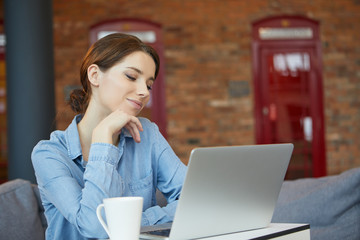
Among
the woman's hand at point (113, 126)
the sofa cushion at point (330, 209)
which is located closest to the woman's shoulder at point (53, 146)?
the woman's hand at point (113, 126)

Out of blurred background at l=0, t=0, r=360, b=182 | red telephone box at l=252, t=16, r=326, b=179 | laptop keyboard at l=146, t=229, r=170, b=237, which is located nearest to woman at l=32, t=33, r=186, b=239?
laptop keyboard at l=146, t=229, r=170, b=237

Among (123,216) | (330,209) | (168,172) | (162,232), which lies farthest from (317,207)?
(123,216)

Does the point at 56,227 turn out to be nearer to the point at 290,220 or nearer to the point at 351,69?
the point at 290,220

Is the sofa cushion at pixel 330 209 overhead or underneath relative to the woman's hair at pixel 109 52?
underneath

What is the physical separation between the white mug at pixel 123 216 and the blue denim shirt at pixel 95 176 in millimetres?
286

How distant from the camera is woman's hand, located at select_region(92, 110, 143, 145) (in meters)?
1.38

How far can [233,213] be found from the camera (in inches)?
44.8

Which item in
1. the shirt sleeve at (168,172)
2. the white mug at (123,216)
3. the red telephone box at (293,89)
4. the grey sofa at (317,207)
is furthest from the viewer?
the red telephone box at (293,89)

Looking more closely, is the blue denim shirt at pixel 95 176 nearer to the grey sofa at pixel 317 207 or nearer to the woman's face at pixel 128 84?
the woman's face at pixel 128 84

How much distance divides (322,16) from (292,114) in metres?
1.39

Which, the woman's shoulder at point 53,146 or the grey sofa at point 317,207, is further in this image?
the grey sofa at point 317,207

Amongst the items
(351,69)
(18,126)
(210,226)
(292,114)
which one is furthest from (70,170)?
(351,69)

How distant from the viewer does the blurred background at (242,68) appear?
6316mm

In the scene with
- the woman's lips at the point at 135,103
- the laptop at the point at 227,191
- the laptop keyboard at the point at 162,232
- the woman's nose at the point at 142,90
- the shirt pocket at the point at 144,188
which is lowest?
the shirt pocket at the point at 144,188
